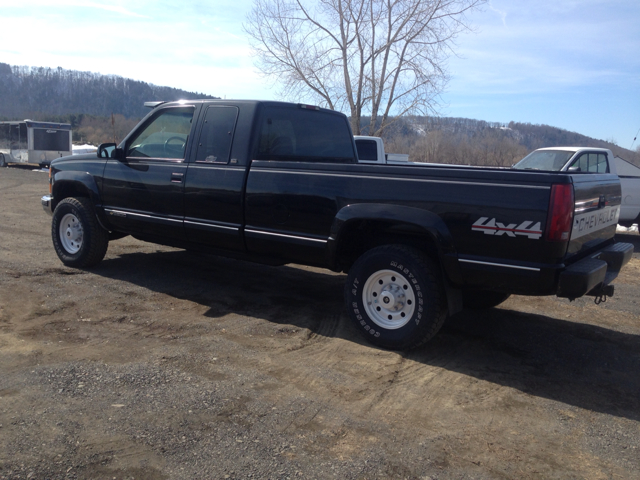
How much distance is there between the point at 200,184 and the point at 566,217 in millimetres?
3432

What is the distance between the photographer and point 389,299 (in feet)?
14.9

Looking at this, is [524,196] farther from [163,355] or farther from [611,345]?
[163,355]

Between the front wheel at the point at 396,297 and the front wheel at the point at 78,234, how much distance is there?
141 inches

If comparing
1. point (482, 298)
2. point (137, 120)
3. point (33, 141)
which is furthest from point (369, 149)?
point (137, 120)

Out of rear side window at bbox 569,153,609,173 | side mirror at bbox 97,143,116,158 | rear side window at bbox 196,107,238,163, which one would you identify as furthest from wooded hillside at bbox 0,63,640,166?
rear side window at bbox 196,107,238,163

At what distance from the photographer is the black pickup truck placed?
3.88 meters

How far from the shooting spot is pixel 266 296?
6016 mm

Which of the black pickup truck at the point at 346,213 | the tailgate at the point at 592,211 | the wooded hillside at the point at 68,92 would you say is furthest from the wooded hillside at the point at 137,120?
the tailgate at the point at 592,211

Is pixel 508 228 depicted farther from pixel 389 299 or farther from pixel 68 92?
pixel 68 92

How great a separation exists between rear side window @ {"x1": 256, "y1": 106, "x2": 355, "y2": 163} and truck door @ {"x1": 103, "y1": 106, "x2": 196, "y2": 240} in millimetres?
913

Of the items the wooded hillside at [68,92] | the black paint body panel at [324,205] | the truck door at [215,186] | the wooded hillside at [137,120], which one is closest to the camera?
the black paint body panel at [324,205]

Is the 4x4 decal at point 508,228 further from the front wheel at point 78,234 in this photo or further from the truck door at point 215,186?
the front wheel at point 78,234

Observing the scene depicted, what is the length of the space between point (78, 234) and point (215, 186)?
2.46m

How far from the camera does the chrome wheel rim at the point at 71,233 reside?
22.3 ft
